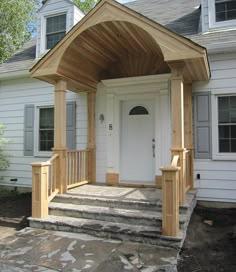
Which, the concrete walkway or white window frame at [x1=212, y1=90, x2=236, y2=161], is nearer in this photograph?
the concrete walkway

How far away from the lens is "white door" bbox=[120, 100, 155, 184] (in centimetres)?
602

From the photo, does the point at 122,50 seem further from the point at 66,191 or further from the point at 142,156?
the point at 66,191

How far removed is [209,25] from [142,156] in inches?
126

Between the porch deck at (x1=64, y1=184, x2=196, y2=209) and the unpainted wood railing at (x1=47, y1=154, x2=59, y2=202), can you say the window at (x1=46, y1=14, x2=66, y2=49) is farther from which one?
the porch deck at (x1=64, y1=184, x2=196, y2=209)

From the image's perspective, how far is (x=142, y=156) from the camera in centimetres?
607

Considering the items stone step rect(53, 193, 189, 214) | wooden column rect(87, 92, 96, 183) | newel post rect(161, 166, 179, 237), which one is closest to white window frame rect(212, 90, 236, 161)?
stone step rect(53, 193, 189, 214)

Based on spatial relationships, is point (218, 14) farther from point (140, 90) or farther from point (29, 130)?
point (29, 130)

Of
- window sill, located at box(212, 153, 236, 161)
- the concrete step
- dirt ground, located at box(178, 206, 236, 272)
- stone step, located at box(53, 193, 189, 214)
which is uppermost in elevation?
window sill, located at box(212, 153, 236, 161)

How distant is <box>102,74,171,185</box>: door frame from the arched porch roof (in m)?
0.27

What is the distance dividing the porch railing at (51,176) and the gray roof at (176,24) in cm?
305

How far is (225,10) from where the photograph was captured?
590cm

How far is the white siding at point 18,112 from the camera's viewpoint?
732 centimetres

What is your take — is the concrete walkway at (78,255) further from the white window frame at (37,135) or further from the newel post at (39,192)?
the white window frame at (37,135)

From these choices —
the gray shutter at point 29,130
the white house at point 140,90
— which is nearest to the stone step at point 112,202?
Answer: the white house at point 140,90
